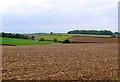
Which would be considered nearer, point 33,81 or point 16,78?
point 33,81

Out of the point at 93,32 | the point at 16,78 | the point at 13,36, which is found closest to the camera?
the point at 16,78

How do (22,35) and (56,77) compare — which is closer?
(56,77)

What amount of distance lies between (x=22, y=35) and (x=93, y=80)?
208 ft

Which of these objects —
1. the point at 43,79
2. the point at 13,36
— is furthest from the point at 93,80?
the point at 13,36

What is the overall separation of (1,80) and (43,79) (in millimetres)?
1769

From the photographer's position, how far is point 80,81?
10961 mm

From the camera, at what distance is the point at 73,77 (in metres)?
11.9

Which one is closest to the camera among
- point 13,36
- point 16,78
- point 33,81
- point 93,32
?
point 33,81

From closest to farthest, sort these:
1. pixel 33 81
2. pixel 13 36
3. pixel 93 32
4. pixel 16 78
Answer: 1. pixel 33 81
2. pixel 16 78
3. pixel 13 36
4. pixel 93 32

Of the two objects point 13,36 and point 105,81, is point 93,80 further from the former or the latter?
point 13,36

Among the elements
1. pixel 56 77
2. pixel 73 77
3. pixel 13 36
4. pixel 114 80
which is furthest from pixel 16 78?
pixel 13 36

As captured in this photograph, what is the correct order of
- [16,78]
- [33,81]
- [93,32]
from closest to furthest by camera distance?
[33,81]
[16,78]
[93,32]

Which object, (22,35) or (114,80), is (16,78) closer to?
(114,80)

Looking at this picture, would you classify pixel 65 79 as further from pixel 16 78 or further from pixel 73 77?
pixel 16 78
